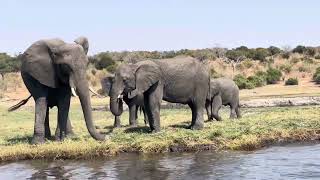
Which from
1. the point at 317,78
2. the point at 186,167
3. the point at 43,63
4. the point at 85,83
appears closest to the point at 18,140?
the point at 43,63

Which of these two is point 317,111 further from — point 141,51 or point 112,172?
→ point 141,51

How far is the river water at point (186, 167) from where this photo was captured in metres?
13.6

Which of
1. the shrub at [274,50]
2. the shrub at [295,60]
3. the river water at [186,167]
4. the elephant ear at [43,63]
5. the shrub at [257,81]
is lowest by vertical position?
the river water at [186,167]

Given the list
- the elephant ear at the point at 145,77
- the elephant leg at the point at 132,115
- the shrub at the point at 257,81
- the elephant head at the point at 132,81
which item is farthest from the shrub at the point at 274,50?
the elephant head at the point at 132,81

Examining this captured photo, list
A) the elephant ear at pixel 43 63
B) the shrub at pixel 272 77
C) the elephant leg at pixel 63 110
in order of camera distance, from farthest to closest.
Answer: the shrub at pixel 272 77
the elephant leg at pixel 63 110
the elephant ear at pixel 43 63

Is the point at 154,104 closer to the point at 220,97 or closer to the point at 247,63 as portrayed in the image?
the point at 220,97

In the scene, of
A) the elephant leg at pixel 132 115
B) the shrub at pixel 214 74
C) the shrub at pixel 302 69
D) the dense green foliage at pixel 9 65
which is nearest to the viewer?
the elephant leg at pixel 132 115

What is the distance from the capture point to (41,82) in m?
17.5

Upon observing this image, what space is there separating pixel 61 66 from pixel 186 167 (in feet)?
16.5

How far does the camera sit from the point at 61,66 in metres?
17.3

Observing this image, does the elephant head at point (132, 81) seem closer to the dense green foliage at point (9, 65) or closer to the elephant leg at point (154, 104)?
the elephant leg at point (154, 104)

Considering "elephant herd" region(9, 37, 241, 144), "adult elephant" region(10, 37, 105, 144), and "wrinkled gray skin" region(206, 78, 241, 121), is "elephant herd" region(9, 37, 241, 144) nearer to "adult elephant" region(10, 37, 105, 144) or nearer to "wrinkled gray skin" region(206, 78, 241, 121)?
"adult elephant" region(10, 37, 105, 144)

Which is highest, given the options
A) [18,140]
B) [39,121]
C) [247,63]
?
[247,63]

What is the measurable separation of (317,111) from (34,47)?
13.3 m
